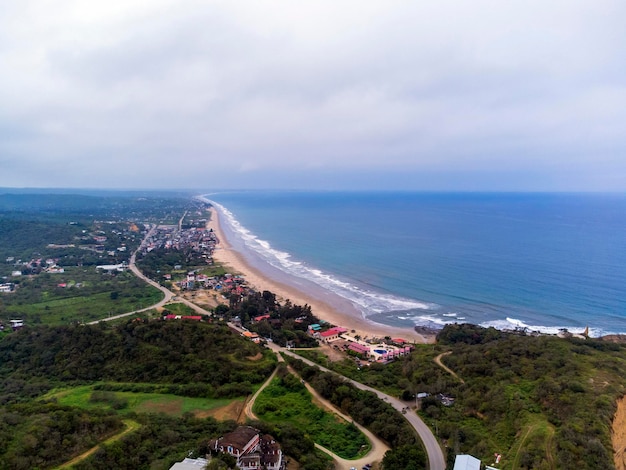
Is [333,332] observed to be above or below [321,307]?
above

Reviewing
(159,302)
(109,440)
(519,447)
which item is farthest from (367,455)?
(159,302)

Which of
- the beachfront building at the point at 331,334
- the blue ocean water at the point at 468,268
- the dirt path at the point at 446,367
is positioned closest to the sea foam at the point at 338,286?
the blue ocean water at the point at 468,268

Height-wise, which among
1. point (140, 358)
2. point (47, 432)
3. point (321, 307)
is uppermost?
point (47, 432)

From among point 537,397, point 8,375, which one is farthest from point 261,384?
point 8,375

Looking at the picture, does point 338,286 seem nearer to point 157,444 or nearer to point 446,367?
point 446,367

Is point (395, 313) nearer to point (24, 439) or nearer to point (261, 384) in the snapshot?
point (261, 384)

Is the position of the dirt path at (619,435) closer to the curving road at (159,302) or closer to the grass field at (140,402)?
the grass field at (140,402)

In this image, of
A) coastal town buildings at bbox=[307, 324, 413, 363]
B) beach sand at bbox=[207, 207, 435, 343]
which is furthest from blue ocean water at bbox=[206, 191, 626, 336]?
coastal town buildings at bbox=[307, 324, 413, 363]
